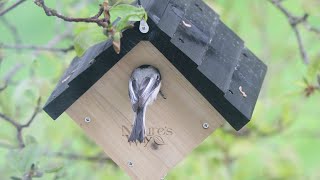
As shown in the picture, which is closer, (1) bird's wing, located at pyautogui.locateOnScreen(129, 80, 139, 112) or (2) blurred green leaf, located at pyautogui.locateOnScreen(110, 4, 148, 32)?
(2) blurred green leaf, located at pyautogui.locateOnScreen(110, 4, 148, 32)

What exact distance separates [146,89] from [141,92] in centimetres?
2

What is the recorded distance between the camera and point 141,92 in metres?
2.44

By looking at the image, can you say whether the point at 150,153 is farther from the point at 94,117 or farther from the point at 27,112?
the point at 27,112

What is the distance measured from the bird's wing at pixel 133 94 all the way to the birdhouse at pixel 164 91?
8cm

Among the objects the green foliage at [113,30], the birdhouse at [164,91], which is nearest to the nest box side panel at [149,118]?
the birdhouse at [164,91]

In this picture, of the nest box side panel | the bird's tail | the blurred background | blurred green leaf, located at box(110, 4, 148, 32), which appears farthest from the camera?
the blurred background

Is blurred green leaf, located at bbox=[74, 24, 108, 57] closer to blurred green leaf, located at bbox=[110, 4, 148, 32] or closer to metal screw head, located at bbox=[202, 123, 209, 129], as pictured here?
blurred green leaf, located at bbox=[110, 4, 148, 32]

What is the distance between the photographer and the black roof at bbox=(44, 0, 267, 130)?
239 cm

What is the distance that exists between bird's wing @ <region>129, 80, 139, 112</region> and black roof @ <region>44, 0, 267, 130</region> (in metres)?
0.09

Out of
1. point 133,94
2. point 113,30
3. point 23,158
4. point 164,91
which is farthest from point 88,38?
point 23,158

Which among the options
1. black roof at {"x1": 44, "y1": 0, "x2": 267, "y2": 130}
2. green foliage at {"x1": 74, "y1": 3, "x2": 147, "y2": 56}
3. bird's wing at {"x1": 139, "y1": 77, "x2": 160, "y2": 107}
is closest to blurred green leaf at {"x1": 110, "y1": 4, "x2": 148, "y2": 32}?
green foliage at {"x1": 74, "y1": 3, "x2": 147, "y2": 56}

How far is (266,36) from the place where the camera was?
4625 mm

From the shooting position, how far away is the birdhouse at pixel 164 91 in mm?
2434

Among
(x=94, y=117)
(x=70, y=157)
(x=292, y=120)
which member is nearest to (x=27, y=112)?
(x=70, y=157)
